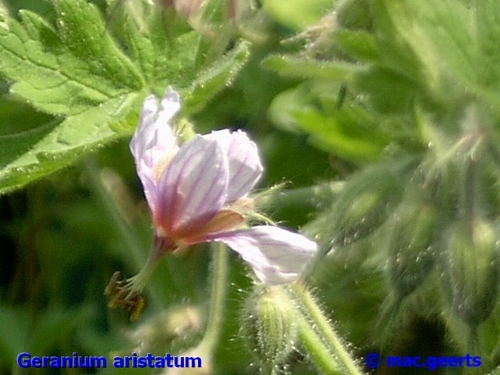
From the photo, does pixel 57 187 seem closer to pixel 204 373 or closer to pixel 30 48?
pixel 30 48

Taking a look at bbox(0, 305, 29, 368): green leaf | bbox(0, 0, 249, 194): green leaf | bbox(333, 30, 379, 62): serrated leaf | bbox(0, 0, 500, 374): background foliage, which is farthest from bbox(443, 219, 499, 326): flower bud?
bbox(0, 305, 29, 368): green leaf

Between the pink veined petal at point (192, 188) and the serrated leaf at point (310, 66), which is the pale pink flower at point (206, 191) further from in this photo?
the serrated leaf at point (310, 66)

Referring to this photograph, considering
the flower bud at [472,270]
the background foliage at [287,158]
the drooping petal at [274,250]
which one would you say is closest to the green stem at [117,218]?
the background foliage at [287,158]

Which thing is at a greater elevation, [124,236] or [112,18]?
[112,18]

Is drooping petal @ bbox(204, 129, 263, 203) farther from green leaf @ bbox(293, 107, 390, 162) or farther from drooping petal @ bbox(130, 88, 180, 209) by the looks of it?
green leaf @ bbox(293, 107, 390, 162)

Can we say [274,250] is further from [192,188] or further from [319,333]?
[319,333]

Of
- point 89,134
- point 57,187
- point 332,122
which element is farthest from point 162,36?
point 57,187

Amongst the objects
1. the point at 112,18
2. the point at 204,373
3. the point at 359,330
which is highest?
the point at 112,18
